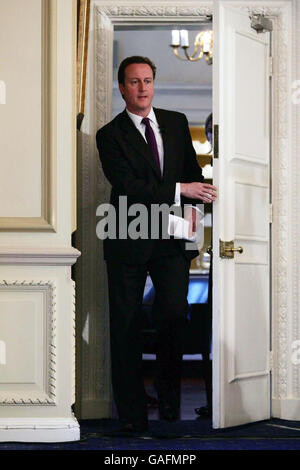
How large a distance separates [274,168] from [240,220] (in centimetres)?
50

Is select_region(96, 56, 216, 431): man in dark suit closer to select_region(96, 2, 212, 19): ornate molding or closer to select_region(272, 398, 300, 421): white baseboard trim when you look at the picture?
select_region(96, 2, 212, 19): ornate molding

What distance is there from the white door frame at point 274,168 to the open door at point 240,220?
0.11 meters

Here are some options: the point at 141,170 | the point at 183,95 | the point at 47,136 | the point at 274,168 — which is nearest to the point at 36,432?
the point at 47,136

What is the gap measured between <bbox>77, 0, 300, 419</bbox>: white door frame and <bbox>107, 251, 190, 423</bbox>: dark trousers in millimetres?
486

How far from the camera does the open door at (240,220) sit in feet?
15.6

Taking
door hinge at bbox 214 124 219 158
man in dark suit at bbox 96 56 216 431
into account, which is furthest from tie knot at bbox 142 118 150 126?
door hinge at bbox 214 124 219 158

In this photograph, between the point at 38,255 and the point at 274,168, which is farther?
the point at 274,168

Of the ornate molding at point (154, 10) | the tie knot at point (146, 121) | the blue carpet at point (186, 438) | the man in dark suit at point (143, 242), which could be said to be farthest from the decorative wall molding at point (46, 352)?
the ornate molding at point (154, 10)

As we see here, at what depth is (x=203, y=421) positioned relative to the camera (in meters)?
5.11

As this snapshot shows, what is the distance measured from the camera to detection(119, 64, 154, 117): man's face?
16.2ft

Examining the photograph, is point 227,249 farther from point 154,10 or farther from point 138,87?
point 154,10

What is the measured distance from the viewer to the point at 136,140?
16.0ft

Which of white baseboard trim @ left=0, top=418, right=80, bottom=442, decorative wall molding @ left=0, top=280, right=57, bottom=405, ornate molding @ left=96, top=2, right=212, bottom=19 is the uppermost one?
ornate molding @ left=96, top=2, right=212, bottom=19

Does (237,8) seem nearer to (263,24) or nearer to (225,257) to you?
(263,24)
